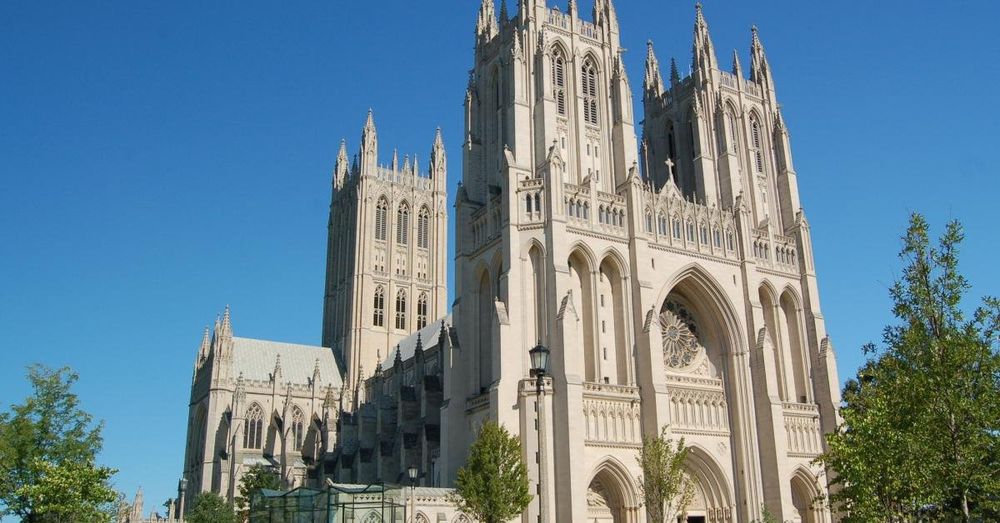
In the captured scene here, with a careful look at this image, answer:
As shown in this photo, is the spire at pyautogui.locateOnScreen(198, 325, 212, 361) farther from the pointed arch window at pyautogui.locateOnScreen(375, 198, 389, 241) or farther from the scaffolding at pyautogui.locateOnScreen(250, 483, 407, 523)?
the scaffolding at pyautogui.locateOnScreen(250, 483, 407, 523)

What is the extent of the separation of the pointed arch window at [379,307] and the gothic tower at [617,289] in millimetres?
39169

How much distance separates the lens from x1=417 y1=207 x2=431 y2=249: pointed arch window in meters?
91.4

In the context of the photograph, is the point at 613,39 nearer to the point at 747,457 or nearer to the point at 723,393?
the point at 723,393

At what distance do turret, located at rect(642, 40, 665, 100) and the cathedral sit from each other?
6.2 inches

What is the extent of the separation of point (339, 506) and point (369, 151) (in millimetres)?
68663

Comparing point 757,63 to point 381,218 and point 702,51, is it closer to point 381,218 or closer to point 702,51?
point 702,51

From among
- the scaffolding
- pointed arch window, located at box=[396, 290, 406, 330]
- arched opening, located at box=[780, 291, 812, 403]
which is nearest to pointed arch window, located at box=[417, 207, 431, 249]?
pointed arch window, located at box=[396, 290, 406, 330]

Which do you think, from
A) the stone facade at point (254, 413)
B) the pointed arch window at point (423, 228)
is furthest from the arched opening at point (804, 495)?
the pointed arch window at point (423, 228)

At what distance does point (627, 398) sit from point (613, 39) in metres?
22.4

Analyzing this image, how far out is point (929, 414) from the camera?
21250 millimetres

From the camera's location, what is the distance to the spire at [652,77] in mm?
58906

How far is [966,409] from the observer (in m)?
20.6

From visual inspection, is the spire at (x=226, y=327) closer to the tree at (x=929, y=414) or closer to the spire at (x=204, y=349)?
the spire at (x=204, y=349)

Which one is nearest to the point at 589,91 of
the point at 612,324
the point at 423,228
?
the point at 612,324
